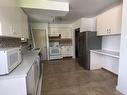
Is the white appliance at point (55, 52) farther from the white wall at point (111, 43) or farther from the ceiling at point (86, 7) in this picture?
the white wall at point (111, 43)

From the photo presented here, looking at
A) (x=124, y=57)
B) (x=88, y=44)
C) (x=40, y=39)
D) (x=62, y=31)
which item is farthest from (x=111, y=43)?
(x=40, y=39)

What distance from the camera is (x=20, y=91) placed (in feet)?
4.46

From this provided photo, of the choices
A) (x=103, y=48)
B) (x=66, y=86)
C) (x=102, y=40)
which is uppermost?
(x=102, y=40)

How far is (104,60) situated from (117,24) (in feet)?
5.73

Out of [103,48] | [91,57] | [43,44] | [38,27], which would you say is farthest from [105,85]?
[38,27]

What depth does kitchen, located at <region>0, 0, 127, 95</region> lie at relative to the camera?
4.73ft

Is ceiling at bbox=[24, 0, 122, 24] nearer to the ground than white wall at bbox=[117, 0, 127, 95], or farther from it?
farther from it

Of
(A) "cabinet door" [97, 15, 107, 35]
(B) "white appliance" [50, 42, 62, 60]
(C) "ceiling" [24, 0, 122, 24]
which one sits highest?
(C) "ceiling" [24, 0, 122, 24]

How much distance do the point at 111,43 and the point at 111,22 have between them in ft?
2.94

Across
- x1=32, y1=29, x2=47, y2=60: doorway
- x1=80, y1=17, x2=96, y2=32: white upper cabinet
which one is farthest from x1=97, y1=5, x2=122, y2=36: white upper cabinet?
x1=32, y1=29, x2=47, y2=60: doorway

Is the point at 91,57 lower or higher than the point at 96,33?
lower

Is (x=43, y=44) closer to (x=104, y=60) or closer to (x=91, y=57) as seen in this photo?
(x=91, y=57)

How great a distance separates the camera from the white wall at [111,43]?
10.8 ft

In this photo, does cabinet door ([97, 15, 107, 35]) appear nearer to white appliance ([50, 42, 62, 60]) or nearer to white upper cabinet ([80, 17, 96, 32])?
white upper cabinet ([80, 17, 96, 32])
